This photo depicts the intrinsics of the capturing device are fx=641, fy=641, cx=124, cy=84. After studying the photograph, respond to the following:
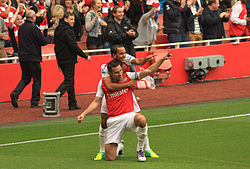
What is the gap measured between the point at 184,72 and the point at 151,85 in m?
2.93

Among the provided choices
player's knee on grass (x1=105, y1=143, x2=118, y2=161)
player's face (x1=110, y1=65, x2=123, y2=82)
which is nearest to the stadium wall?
player's knee on grass (x1=105, y1=143, x2=118, y2=161)

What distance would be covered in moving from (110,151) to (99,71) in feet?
35.1

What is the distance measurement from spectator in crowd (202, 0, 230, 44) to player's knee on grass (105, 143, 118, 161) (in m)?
13.2

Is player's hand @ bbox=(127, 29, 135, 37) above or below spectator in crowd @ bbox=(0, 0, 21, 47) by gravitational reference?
below

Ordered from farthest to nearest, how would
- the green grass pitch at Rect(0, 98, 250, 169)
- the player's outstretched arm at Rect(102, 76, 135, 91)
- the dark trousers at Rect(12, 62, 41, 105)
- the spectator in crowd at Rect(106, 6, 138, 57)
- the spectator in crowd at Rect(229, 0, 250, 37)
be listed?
1. the spectator in crowd at Rect(229, 0, 250, 37)
2. the dark trousers at Rect(12, 62, 41, 105)
3. the spectator in crowd at Rect(106, 6, 138, 57)
4. the player's outstretched arm at Rect(102, 76, 135, 91)
5. the green grass pitch at Rect(0, 98, 250, 169)

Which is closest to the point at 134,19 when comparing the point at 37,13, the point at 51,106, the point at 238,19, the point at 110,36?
the point at 37,13

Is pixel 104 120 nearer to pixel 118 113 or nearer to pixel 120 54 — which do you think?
pixel 118 113

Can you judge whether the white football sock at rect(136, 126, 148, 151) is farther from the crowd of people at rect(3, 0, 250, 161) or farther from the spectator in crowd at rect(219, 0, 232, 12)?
the spectator in crowd at rect(219, 0, 232, 12)

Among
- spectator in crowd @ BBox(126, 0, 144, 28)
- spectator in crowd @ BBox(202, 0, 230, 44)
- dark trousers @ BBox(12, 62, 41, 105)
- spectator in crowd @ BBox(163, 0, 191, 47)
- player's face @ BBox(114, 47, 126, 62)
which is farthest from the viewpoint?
spectator in crowd @ BBox(202, 0, 230, 44)

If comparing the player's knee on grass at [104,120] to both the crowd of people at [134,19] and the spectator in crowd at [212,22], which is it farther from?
the spectator in crowd at [212,22]

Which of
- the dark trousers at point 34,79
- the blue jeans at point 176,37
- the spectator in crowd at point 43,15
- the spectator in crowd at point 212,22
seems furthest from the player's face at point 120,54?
the spectator in crowd at point 212,22

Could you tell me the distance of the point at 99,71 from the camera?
20359 mm

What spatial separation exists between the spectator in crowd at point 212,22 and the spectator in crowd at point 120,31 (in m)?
6.61

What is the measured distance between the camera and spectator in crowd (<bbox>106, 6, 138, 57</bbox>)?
15523 millimetres
